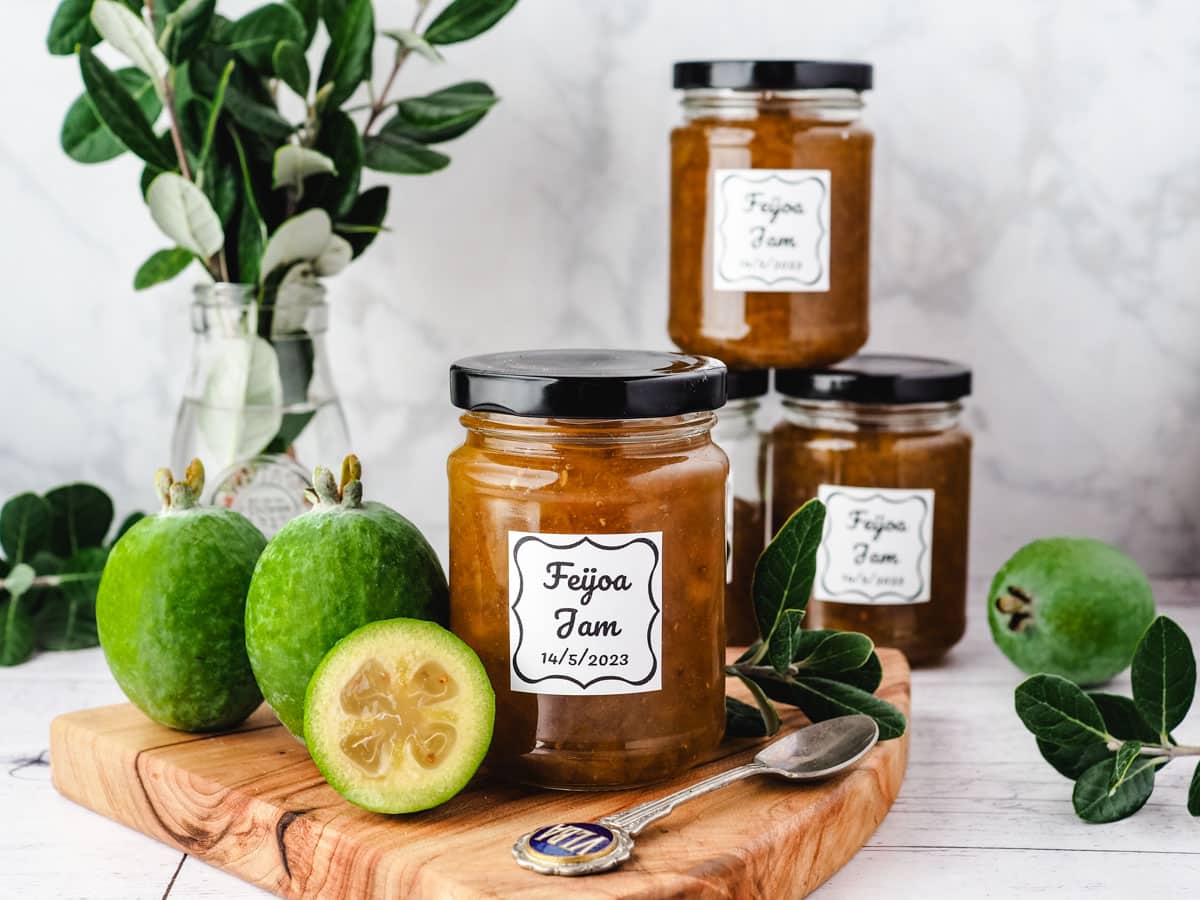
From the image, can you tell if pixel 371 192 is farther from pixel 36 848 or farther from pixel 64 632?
pixel 36 848

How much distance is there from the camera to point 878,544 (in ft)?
3.88

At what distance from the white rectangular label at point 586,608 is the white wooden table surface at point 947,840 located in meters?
0.18

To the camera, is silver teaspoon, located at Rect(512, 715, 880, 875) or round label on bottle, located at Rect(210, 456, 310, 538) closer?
silver teaspoon, located at Rect(512, 715, 880, 875)

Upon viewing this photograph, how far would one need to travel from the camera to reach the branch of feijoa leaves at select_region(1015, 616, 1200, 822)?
85cm

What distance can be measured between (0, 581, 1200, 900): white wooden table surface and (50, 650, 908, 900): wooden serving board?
2 cm

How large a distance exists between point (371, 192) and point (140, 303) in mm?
335

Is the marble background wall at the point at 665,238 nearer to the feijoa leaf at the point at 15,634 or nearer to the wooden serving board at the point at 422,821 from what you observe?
the feijoa leaf at the point at 15,634

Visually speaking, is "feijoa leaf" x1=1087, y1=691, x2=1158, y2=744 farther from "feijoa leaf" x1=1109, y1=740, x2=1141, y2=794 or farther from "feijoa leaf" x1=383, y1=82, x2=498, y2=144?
"feijoa leaf" x1=383, y1=82, x2=498, y2=144

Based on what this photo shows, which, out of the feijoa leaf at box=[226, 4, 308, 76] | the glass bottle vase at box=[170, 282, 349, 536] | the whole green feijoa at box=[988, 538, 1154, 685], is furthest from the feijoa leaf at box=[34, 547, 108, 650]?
the whole green feijoa at box=[988, 538, 1154, 685]

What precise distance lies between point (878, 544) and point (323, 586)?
0.55 meters

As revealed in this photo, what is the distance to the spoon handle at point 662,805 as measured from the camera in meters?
0.76

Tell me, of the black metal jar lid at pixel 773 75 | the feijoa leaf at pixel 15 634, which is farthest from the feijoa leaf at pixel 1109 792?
the feijoa leaf at pixel 15 634

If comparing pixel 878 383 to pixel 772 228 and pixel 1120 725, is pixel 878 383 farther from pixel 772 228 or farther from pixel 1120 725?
pixel 1120 725

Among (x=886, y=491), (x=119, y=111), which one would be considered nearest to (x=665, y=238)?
(x=886, y=491)
